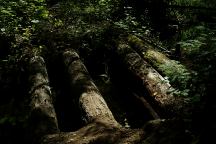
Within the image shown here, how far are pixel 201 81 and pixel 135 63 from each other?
3613 millimetres

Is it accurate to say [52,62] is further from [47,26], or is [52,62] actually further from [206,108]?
[206,108]

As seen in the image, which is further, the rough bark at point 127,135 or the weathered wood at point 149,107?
the weathered wood at point 149,107

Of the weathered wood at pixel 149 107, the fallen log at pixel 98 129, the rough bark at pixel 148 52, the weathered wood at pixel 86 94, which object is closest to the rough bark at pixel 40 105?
the fallen log at pixel 98 129

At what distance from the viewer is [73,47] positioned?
325 inches

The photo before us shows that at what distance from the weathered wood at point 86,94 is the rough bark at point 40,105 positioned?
0.50 metres

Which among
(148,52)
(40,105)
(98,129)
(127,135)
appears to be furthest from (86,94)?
(148,52)

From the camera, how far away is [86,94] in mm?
5863

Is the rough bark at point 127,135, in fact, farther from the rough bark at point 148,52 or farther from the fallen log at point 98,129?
the rough bark at point 148,52

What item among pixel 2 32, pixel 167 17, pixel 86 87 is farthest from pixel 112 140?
pixel 167 17

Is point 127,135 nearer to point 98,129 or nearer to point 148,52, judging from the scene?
point 98,129

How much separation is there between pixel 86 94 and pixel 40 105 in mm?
841

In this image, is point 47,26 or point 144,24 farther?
point 144,24

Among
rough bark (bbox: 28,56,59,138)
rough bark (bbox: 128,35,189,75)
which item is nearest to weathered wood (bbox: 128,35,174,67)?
rough bark (bbox: 128,35,189,75)

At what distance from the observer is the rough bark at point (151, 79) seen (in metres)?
5.45
